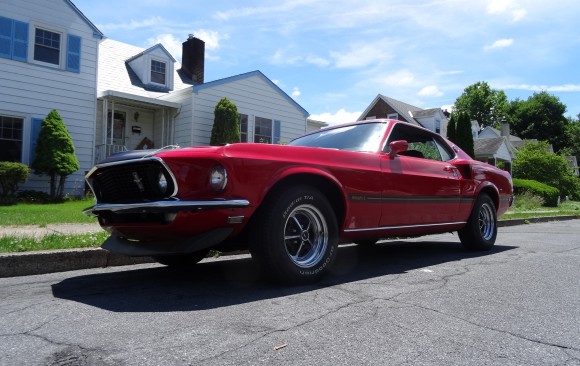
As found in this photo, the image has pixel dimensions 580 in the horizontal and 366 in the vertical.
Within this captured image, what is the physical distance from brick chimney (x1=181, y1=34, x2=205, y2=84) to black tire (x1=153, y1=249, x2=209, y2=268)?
1611cm

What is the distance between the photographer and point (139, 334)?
2553mm

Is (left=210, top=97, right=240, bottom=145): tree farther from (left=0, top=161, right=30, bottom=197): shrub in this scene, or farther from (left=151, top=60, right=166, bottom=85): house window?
(left=0, top=161, right=30, bottom=197): shrub

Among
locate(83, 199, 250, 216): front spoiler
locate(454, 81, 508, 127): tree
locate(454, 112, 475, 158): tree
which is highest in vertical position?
locate(454, 81, 508, 127): tree

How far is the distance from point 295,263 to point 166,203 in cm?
115

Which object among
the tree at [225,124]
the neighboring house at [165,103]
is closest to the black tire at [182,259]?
the neighboring house at [165,103]

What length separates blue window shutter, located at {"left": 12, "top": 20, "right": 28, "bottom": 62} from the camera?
12.7m

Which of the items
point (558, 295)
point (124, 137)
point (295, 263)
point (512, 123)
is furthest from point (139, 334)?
point (512, 123)

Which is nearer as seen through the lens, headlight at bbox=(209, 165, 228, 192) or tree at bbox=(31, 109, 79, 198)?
headlight at bbox=(209, 165, 228, 192)

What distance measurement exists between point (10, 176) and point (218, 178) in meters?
10.3

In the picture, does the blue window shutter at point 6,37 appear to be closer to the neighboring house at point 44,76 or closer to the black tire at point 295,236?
the neighboring house at point 44,76

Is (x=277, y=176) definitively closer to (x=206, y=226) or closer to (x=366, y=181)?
(x=206, y=226)

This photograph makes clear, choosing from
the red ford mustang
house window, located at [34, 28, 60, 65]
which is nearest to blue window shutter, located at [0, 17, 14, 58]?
house window, located at [34, 28, 60, 65]

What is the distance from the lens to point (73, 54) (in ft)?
45.2

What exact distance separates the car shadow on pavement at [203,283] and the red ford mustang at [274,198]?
237 mm
